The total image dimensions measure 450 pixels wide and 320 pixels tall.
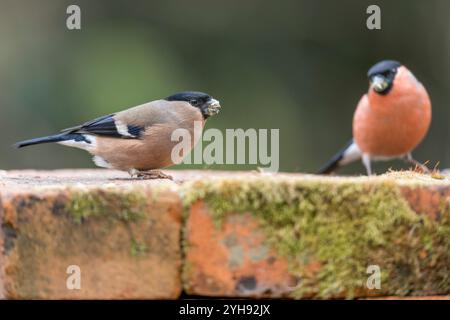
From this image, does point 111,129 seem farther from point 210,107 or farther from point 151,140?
point 210,107

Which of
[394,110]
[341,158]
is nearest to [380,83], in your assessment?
[394,110]

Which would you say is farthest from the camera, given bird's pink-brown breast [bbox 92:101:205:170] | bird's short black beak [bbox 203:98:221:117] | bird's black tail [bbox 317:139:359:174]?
bird's black tail [bbox 317:139:359:174]

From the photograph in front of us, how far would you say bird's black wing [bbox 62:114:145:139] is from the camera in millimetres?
4117

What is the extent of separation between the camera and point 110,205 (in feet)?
8.23

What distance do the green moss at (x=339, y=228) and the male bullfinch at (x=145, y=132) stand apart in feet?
4.88

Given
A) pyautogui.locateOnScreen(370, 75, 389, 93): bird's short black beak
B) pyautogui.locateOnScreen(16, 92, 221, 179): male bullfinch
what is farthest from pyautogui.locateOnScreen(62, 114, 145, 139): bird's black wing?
pyautogui.locateOnScreen(370, 75, 389, 93): bird's short black beak

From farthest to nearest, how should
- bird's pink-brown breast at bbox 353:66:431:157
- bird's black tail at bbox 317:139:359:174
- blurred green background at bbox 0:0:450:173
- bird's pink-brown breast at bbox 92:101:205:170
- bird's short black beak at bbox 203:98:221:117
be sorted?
1. blurred green background at bbox 0:0:450:173
2. bird's black tail at bbox 317:139:359:174
3. bird's pink-brown breast at bbox 353:66:431:157
4. bird's short black beak at bbox 203:98:221:117
5. bird's pink-brown breast at bbox 92:101:205:170

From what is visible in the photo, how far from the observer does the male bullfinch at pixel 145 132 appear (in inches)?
160

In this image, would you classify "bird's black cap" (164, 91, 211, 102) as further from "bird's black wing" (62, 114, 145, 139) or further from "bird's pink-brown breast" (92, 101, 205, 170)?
"bird's black wing" (62, 114, 145, 139)

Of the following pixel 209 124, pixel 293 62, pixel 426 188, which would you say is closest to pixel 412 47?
pixel 293 62

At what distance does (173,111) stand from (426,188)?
1825 millimetres

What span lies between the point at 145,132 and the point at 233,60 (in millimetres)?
6106

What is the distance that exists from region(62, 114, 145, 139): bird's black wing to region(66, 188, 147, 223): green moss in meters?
1.60

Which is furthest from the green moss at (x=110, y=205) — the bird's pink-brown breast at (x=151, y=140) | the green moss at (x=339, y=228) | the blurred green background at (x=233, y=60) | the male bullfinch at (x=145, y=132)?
the blurred green background at (x=233, y=60)
